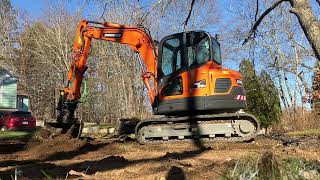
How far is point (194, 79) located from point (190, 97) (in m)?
0.56

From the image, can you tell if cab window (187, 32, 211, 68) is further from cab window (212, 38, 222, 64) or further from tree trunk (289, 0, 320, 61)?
tree trunk (289, 0, 320, 61)

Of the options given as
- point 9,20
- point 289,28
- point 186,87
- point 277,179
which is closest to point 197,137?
point 186,87

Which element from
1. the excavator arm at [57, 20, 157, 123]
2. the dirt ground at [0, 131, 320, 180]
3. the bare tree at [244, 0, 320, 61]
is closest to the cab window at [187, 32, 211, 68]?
the excavator arm at [57, 20, 157, 123]

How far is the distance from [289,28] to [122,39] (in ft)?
60.6

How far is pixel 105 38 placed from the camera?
1620cm

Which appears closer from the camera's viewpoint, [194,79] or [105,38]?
[194,79]

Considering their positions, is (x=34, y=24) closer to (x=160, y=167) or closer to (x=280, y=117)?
(x=280, y=117)

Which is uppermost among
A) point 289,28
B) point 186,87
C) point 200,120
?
point 289,28

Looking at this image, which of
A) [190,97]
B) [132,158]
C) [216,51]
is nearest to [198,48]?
[216,51]

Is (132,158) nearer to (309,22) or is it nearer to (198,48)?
(198,48)

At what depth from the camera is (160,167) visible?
8.08 metres

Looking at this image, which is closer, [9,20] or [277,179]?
[277,179]

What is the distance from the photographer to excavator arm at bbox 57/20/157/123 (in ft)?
51.0

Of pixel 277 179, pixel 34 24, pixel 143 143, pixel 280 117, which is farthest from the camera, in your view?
pixel 34 24
